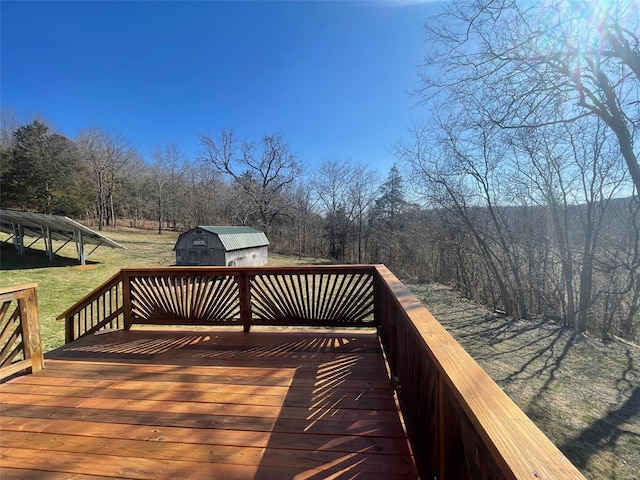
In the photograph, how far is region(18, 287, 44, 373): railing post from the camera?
2.75m

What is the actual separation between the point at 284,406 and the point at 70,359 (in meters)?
2.56

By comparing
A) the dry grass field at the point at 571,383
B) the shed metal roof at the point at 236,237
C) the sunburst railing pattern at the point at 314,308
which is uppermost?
the shed metal roof at the point at 236,237

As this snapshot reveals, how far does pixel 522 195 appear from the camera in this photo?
26.6 feet

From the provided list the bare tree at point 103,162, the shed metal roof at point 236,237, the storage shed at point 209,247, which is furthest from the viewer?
the bare tree at point 103,162

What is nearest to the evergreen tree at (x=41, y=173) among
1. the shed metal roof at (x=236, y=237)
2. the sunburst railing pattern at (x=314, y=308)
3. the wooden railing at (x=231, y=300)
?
the shed metal roof at (x=236, y=237)

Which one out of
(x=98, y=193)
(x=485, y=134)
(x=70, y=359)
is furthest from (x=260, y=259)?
(x=98, y=193)

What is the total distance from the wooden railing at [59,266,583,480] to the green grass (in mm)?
2935

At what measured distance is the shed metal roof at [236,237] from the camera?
37.8 feet

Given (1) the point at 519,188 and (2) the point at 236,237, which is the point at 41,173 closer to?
(2) the point at 236,237

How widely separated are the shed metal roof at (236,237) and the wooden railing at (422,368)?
739cm

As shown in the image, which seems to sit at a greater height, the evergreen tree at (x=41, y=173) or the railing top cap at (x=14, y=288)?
the evergreen tree at (x=41, y=173)

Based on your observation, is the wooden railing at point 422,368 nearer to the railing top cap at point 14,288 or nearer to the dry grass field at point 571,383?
the railing top cap at point 14,288

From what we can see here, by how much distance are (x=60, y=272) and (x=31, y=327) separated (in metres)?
9.90

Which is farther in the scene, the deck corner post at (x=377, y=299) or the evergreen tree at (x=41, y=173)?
the evergreen tree at (x=41, y=173)
